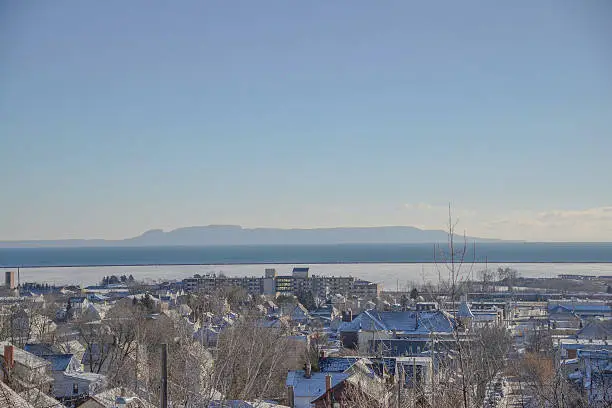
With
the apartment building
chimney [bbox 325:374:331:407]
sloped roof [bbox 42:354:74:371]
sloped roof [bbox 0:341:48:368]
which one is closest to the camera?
chimney [bbox 325:374:331:407]

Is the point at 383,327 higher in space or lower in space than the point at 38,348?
lower

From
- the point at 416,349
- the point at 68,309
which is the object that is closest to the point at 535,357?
the point at 416,349

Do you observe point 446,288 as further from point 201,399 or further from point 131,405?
point 131,405

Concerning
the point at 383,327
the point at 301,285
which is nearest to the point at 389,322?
the point at 383,327

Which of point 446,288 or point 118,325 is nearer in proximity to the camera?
point 446,288

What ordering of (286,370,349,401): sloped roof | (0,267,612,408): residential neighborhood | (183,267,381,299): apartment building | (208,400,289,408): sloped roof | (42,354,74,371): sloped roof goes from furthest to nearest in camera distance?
(183,267,381,299): apartment building < (42,354,74,371): sloped roof < (286,370,349,401): sloped roof < (208,400,289,408): sloped roof < (0,267,612,408): residential neighborhood

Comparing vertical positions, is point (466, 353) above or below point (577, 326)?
above

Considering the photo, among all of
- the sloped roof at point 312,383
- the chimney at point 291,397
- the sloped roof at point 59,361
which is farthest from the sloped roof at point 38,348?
the chimney at point 291,397

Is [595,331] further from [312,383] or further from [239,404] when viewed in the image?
[239,404]

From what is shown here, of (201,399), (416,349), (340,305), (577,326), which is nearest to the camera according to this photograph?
(201,399)

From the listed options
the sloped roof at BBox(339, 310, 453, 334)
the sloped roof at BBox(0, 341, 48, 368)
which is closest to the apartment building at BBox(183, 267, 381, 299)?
the sloped roof at BBox(339, 310, 453, 334)

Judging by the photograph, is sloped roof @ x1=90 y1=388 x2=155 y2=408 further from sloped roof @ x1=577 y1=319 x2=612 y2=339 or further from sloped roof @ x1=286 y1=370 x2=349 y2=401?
sloped roof @ x1=577 y1=319 x2=612 y2=339
